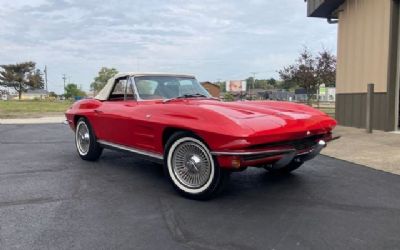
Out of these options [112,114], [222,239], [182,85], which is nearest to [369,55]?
[182,85]

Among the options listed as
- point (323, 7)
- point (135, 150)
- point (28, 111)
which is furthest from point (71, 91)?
point (135, 150)

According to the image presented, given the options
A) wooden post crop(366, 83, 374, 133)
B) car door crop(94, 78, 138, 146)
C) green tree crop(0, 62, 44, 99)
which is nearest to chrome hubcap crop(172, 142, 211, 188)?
car door crop(94, 78, 138, 146)

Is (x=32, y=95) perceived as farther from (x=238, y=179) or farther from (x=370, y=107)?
(x=238, y=179)

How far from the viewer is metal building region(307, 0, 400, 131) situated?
37.6ft

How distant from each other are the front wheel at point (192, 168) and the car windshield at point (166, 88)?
1315 millimetres

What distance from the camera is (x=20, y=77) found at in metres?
76.9

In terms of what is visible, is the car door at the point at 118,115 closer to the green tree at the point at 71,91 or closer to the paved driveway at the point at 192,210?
the paved driveway at the point at 192,210

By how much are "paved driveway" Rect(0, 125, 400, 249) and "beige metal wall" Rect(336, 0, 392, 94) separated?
6.69 meters

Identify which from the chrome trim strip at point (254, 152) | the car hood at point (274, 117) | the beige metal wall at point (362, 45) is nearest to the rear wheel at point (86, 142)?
the car hood at point (274, 117)

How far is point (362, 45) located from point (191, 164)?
403 inches

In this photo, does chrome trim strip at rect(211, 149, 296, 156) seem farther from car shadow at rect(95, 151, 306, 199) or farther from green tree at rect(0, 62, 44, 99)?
green tree at rect(0, 62, 44, 99)

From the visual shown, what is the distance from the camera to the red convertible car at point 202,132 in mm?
4066

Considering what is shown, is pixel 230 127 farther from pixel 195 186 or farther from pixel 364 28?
pixel 364 28

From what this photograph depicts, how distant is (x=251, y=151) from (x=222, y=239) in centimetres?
100
